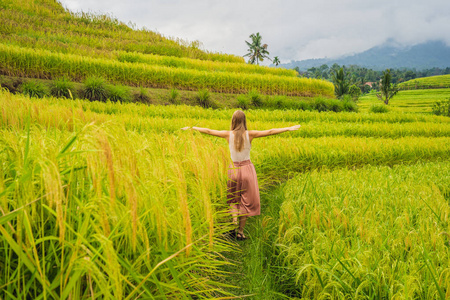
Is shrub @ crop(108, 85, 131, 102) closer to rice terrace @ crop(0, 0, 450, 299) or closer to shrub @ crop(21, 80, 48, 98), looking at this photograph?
rice terrace @ crop(0, 0, 450, 299)

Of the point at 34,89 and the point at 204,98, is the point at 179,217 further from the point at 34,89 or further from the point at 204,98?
the point at 204,98

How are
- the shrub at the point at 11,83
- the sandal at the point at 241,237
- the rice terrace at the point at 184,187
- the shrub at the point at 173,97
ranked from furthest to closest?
the shrub at the point at 173,97, the shrub at the point at 11,83, the sandal at the point at 241,237, the rice terrace at the point at 184,187

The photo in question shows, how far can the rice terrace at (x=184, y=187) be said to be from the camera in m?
→ 1.04

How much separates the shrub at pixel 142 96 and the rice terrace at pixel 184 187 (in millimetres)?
66

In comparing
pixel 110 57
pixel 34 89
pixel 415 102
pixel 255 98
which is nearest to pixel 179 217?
pixel 34 89

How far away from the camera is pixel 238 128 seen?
288cm

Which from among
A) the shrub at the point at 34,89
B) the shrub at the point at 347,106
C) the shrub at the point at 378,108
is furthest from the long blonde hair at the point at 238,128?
the shrub at the point at 378,108

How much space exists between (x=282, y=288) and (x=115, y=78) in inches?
371

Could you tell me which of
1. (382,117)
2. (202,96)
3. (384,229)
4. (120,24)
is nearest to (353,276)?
(384,229)

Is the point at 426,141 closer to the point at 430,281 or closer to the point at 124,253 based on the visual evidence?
the point at 430,281

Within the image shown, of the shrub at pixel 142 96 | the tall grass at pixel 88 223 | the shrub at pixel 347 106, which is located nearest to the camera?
the tall grass at pixel 88 223

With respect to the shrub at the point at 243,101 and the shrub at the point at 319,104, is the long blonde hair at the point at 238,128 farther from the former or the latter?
the shrub at the point at 319,104

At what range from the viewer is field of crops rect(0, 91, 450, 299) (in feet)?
3.22

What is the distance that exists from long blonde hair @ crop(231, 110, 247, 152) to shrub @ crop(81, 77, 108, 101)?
649 cm
